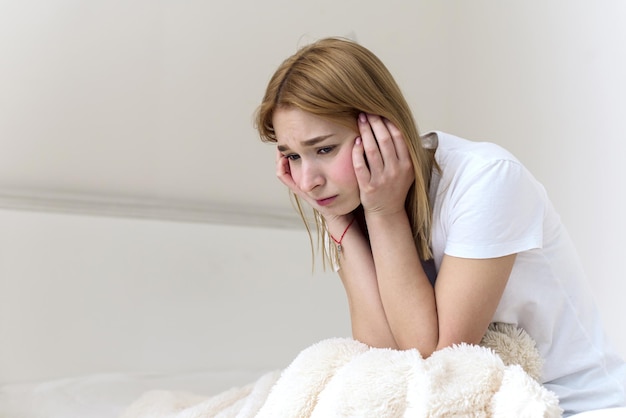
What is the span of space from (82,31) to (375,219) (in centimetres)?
116

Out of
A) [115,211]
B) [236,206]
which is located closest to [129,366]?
[115,211]

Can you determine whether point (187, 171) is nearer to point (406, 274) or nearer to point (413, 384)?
point (406, 274)

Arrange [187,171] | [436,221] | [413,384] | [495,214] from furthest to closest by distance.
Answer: [187,171]
[436,221]
[495,214]
[413,384]

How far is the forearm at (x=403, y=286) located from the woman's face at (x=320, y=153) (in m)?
0.06

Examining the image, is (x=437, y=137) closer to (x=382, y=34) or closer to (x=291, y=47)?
(x=291, y=47)

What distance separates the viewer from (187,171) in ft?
6.68

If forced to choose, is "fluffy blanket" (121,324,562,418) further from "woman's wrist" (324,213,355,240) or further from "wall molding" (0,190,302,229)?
"wall molding" (0,190,302,229)

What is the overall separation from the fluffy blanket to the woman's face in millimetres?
233

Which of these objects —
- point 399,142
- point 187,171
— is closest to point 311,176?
point 399,142

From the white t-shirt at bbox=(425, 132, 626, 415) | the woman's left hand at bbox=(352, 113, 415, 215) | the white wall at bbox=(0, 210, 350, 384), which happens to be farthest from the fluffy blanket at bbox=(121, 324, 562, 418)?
the white wall at bbox=(0, 210, 350, 384)

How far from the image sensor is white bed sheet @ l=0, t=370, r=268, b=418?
1504 mm

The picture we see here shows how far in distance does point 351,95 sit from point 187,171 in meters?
1.07

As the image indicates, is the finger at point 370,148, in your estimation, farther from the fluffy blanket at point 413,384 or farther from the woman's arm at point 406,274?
the fluffy blanket at point 413,384

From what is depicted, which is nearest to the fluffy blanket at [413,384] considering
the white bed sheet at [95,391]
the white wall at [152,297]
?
the white bed sheet at [95,391]
